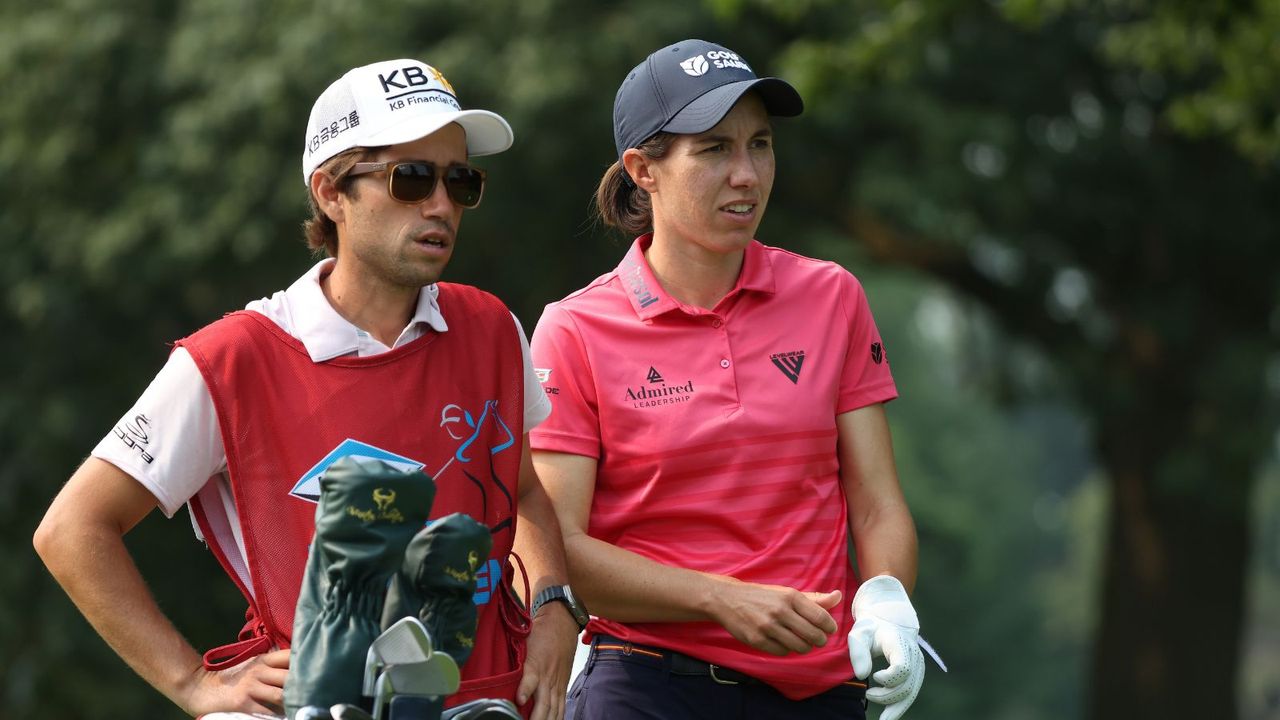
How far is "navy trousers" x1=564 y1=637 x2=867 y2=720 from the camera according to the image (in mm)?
4035

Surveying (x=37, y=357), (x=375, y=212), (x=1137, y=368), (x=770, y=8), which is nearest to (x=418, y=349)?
(x=375, y=212)

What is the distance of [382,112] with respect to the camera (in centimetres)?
351

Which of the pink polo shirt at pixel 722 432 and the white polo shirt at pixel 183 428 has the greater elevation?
the white polo shirt at pixel 183 428

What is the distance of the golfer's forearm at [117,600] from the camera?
3270mm

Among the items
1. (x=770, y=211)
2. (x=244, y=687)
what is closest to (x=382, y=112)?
(x=244, y=687)

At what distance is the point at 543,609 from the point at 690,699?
508 mm

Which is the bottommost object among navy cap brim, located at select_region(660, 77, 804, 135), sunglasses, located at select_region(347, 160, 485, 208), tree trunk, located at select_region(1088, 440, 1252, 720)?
tree trunk, located at select_region(1088, 440, 1252, 720)

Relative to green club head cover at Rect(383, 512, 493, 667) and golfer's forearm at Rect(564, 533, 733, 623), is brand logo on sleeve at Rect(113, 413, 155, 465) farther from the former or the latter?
golfer's forearm at Rect(564, 533, 733, 623)

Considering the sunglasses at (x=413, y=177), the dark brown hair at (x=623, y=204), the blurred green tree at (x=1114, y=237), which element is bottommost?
the blurred green tree at (x=1114, y=237)

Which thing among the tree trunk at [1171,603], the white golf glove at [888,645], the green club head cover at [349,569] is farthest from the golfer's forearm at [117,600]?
the tree trunk at [1171,603]

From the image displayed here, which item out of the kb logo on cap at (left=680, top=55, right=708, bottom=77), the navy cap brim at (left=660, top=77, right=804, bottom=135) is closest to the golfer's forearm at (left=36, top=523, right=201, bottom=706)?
the navy cap brim at (left=660, top=77, right=804, bottom=135)

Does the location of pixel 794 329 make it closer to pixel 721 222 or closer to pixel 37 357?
pixel 721 222

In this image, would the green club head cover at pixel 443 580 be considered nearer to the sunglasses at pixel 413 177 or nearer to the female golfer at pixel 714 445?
the sunglasses at pixel 413 177

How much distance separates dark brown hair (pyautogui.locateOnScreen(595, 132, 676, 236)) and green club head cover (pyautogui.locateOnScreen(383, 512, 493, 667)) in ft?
5.67
